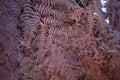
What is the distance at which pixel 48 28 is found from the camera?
180cm

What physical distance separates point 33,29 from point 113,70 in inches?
24.9

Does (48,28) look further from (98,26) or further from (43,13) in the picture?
(98,26)

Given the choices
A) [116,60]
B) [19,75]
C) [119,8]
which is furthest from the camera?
[119,8]

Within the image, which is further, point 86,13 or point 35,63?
point 86,13

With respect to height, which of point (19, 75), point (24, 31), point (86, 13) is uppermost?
point (86, 13)

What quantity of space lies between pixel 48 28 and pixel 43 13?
0.37ft

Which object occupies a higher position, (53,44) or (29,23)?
(29,23)

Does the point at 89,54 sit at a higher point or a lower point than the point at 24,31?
lower

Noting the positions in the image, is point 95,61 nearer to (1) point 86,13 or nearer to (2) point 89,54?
(2) point 89,54

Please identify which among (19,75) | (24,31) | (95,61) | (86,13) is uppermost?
(86,13)

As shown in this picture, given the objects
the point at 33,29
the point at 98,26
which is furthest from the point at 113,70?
A: the point at 33,29

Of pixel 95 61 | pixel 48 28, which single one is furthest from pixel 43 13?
pixel 95 61

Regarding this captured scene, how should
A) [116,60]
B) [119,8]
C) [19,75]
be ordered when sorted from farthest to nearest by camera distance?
[119,8]
[116,60]
[19,75]

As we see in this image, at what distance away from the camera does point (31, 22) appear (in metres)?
1.75
